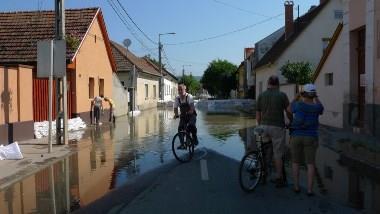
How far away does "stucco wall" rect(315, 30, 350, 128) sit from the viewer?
708 inches

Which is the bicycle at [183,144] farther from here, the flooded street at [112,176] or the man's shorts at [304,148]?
the man's shorts at [304,148]

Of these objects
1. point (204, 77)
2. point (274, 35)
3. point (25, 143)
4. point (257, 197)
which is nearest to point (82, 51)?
point (25, 143)

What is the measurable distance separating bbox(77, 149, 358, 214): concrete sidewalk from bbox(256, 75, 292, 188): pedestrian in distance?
372mm

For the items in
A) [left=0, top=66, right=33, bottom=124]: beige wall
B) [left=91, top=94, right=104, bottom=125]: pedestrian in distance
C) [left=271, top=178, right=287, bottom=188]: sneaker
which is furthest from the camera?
[left=91, top=94, right=104, bottom=125]: pedestrian in distance

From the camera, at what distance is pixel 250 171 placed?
26.8 feet

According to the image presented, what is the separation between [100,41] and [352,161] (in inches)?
745

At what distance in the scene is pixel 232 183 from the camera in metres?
8.89

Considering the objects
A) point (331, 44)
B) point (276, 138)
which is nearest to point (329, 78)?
point (331, 44)

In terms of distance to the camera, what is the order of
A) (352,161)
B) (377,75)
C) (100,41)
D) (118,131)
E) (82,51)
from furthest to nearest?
(100,41), (82,51), (118,131), (377,75), (352,161)

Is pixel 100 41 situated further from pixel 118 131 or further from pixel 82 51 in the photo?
pixel 118 131

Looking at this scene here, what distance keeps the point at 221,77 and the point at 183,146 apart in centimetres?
7601

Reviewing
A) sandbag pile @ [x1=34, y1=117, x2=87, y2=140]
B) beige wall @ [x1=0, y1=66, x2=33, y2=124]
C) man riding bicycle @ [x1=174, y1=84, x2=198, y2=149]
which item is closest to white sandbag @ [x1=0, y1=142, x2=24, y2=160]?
beige wall @ [x1=0, y1=66, x2=33, y2=124]

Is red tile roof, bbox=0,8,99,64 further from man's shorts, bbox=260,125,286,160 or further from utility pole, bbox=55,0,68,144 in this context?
man's shorts, bbox=260,125,286,160

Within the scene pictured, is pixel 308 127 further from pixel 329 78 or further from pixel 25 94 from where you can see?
pixel 329 78
